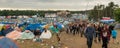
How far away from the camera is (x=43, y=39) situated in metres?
27.2

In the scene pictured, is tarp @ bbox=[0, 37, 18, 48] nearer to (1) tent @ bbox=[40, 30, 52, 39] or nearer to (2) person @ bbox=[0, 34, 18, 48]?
(2) person @ bbox=[0, 34, 18, 48]

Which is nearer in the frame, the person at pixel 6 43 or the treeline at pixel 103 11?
the person at pixel 6 43

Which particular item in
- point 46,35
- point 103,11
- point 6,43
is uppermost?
point 6,43

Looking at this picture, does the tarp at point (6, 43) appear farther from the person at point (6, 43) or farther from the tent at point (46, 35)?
the tent at point (46, 35)

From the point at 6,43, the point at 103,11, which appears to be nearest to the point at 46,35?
the point at 6,43

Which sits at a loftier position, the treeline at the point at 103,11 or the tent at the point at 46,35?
the tent at the point at 46,35

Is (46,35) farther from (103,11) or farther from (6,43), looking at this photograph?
(103,11)

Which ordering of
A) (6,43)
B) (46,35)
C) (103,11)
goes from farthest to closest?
(103,11) → (46,35) → (6,43)

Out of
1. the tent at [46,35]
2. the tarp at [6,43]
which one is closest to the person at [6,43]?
the tarp at [6,43]

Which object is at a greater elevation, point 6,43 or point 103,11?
point 6,43

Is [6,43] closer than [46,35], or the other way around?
[6,43]

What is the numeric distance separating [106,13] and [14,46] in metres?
98.1

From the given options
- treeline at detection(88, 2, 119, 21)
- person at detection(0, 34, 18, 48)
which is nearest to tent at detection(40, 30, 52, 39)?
person at detection(0, 34, 18, 48)

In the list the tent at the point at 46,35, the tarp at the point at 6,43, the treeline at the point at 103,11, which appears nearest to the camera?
the tarp at the point at 6,43
